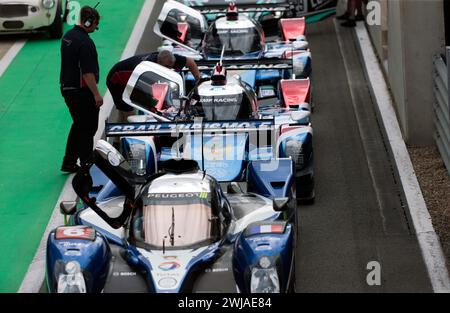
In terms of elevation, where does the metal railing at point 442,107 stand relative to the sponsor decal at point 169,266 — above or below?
below

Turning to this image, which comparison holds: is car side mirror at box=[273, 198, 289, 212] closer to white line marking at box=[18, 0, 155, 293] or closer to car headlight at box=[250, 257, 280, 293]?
car headlight at box=[250, 257, 280, 293]

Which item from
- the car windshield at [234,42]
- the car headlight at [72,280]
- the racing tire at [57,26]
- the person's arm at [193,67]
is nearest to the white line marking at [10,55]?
the racing tire at [57,26]

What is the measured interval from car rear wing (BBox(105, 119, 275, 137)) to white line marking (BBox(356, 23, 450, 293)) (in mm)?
2092

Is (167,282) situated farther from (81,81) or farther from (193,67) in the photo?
(193,67)

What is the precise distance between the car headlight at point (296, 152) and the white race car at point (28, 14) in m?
8.93

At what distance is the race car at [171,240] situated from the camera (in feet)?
37.4

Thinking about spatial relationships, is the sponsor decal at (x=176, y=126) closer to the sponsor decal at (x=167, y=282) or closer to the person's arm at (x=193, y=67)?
the person's arm at (x=193, y=67)

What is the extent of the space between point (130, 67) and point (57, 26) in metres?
6.75

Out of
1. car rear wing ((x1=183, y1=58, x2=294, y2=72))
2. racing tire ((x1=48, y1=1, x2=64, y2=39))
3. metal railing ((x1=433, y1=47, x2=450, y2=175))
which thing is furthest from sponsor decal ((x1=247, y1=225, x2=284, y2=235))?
racing tire ((x1=48, y1=1, x2=64, y2=39))

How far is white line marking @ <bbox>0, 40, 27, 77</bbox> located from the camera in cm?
2226

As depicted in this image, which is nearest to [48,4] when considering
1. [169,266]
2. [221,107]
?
[221,107]

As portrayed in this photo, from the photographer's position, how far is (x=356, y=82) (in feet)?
70.2

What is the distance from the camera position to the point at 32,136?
61.6 feet

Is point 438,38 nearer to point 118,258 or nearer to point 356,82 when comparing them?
point 356,82
